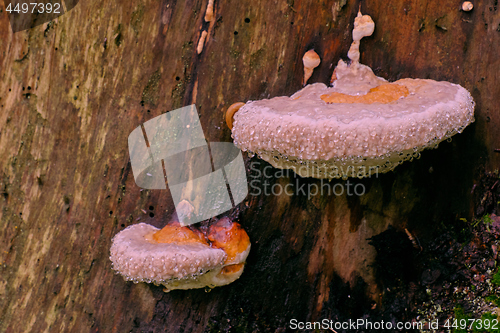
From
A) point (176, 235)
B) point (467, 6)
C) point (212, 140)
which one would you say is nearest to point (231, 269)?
point (176, 235)

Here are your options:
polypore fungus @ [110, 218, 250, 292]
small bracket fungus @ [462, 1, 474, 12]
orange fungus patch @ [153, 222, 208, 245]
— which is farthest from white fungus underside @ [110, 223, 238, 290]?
small bracket fungus @ [462, 1, 474, 12]

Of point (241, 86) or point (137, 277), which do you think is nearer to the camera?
point (137, 277)

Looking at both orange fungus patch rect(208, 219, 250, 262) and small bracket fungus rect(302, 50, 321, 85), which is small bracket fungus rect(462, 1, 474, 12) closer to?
small bracket fungus rect(302, 50, 321, 85)

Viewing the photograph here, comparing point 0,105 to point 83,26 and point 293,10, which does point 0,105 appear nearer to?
point 83,26

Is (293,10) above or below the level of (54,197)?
above

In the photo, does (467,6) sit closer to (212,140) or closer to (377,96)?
(377,96)

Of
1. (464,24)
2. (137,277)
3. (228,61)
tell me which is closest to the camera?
(137,277)

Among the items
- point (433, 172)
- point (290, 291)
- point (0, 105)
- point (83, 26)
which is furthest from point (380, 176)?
point (0, 105)
